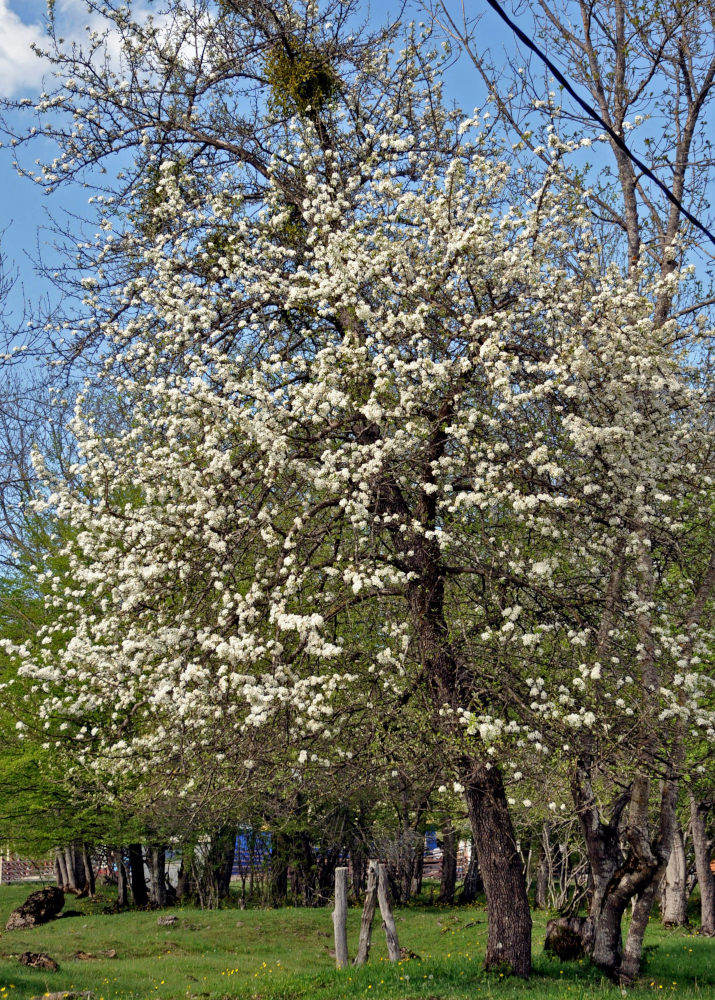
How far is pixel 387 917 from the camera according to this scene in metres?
16.3

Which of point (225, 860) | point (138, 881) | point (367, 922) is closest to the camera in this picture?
point (367, 922)

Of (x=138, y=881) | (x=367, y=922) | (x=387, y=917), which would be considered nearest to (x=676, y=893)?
(x=367, y=922)

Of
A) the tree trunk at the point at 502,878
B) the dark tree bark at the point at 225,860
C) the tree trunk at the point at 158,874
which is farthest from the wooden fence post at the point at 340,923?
the tree trunk at the point at 158,874

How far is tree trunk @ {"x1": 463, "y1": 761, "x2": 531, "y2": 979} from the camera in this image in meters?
11.8

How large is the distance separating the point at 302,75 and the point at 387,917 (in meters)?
13.8

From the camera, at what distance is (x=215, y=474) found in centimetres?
1026

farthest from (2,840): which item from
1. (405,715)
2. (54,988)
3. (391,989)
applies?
(405,715)

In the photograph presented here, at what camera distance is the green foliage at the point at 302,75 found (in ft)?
41.5

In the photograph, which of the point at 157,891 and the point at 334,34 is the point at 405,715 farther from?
the point at 157,891

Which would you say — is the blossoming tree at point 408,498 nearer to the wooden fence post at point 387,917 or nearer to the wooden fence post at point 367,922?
the wooden fence post at point 387,917

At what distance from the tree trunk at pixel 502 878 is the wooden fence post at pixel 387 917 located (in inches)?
175

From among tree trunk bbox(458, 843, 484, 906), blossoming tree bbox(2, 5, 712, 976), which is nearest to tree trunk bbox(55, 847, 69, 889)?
tree trunk bbox(458, 843, 484, 906)

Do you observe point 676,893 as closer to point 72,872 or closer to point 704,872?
point 704,872

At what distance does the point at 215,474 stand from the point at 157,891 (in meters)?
26.1
